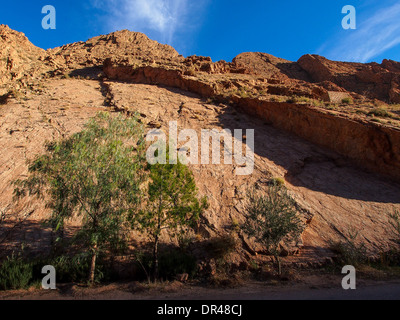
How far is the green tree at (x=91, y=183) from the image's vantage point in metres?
7.30

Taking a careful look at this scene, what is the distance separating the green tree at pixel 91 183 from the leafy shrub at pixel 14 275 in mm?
2161

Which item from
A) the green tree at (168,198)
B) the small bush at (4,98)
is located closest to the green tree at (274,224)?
the green tree at (168,198)

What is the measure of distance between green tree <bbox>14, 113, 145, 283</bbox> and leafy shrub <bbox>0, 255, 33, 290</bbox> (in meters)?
2.16

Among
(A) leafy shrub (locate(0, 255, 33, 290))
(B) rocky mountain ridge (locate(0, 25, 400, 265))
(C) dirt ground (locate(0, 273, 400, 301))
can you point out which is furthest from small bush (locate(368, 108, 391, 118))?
(A) leafy shrub (locate(0, 255, 33, 290))

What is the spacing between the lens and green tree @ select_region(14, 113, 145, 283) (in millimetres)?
7305

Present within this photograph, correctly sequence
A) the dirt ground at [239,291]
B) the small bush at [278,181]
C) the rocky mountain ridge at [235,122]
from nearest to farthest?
the dirt ground at [239,291]
the rocky mountain ridge at [235,122]
the small bush at [278,181]

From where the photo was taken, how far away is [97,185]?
741 cm

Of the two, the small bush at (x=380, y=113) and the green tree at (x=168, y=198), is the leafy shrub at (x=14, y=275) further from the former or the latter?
the small bush at (x=380, y=113)

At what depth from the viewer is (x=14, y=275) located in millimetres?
7750

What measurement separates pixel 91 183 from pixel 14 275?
4480 millimetres

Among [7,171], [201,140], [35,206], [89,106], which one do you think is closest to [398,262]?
[201,140]

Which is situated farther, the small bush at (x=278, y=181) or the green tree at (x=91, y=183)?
the small bush at (x=278, y=181)

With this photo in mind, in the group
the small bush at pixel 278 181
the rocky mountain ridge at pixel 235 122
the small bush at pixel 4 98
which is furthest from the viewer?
the small bush at pixel 4 98
